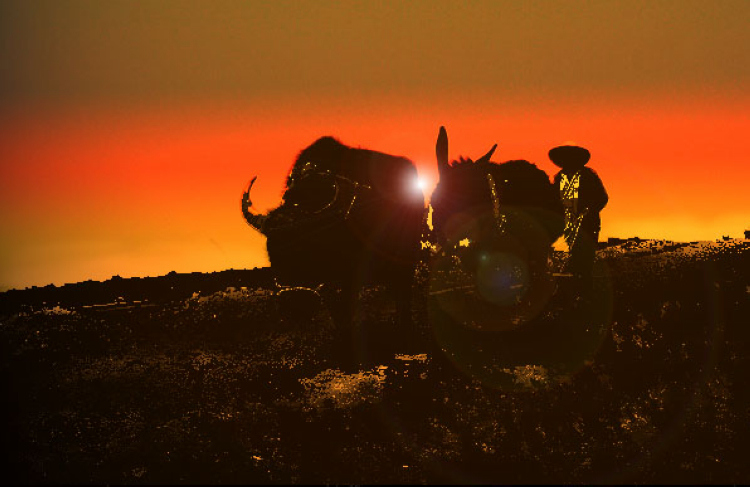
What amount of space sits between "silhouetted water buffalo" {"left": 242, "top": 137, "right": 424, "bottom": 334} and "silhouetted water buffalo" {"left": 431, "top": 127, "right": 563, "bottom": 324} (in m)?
0.62

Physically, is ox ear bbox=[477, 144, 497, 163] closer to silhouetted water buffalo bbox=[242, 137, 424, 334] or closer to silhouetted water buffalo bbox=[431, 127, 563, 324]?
silhouetted water buffalo bbox=[431, 127, 563, 324]

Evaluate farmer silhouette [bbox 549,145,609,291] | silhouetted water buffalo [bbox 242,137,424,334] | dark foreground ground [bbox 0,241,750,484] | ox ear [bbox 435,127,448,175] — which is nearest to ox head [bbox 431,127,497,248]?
ox ear [bbox 435,127,448,175]

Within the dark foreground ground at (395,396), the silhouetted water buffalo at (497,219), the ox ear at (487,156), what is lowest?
the dark foreground ground at (395,396)

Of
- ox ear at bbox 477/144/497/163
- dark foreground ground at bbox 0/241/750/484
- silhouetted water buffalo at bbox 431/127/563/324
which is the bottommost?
dark foreground ground at bbox 0/241/750/484

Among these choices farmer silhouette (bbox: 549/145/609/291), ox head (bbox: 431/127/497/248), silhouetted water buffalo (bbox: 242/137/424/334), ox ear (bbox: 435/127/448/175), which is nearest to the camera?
silhouetted water buffalo (bbox: 242/137/424/334)

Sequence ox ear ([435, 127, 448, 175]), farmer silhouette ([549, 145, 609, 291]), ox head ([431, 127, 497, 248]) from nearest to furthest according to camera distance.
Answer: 1. ox head ([431, 127, 497, 248])
2. ox ear ([435, 127, 448, 175])
3. farmer silhouette ([549, 145, 609, 291])

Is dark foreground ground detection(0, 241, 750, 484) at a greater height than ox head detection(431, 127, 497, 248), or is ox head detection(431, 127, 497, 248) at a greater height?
ox head detection(431, 127, 497, 248)

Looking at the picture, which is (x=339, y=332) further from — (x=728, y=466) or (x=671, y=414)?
(x=728, y=466)

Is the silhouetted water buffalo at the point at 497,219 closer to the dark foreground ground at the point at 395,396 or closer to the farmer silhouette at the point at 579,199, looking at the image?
the farmer silhouette at the point at 579,199

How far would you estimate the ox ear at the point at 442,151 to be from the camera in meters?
8.71

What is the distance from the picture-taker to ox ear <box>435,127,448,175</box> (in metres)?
8.71

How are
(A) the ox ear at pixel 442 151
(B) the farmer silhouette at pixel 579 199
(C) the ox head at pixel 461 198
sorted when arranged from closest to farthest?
(C) the ox head at pixel 461 198, (A) the ox ear at pixel 442 151, (B) the farmer silhouette at pixel 579 199

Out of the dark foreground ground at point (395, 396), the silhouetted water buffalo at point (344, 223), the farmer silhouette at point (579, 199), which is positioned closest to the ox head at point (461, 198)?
the silhouetted water buffalo at point (344, 223)

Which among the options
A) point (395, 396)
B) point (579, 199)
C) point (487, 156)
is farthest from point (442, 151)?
point (395, 396)
